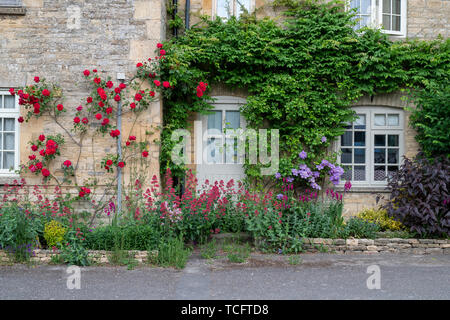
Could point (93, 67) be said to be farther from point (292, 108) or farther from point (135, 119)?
point (292, 108)

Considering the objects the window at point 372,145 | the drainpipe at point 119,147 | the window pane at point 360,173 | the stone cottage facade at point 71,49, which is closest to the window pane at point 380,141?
the window at point 372,145

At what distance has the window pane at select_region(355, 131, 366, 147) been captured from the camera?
919cm

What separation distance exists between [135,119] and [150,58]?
1.19 m

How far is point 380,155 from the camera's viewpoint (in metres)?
9.20

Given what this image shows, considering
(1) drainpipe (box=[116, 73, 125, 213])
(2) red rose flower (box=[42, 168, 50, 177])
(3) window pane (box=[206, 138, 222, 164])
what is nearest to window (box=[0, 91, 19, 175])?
(2) red rose flower (box=[42, 168, 50, 177])

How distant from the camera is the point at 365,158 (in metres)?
9.18

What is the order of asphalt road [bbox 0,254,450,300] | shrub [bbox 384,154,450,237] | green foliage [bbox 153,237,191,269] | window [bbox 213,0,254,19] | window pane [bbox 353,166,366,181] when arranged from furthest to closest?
1. window pane [bbox 353,166,366,181]
2. window [bbox 213,0,254,19]
3. shrub [bbox 384,154,450,237]
4. green foliage [bbox 153,237,191,269]
5. asphalt road [bbox 0,254,450,300]

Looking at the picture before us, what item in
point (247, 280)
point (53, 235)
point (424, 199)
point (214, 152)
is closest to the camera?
point (247, 280)

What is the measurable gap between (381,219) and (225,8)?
554 cm

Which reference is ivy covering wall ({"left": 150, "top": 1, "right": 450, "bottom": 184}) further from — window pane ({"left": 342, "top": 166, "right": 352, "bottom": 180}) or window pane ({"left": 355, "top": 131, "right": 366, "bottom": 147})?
window pane ({"left": 342, "top": 166, "right": 352, "bottom": 180})

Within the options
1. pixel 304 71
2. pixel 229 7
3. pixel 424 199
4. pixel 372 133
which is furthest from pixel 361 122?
pixel 229 7

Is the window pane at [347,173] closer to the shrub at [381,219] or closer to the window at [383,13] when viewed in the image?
the shrub at [381,219]

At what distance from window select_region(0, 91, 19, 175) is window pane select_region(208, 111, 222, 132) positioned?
3812 millimetres

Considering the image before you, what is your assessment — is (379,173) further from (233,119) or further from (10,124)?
(10,124)
